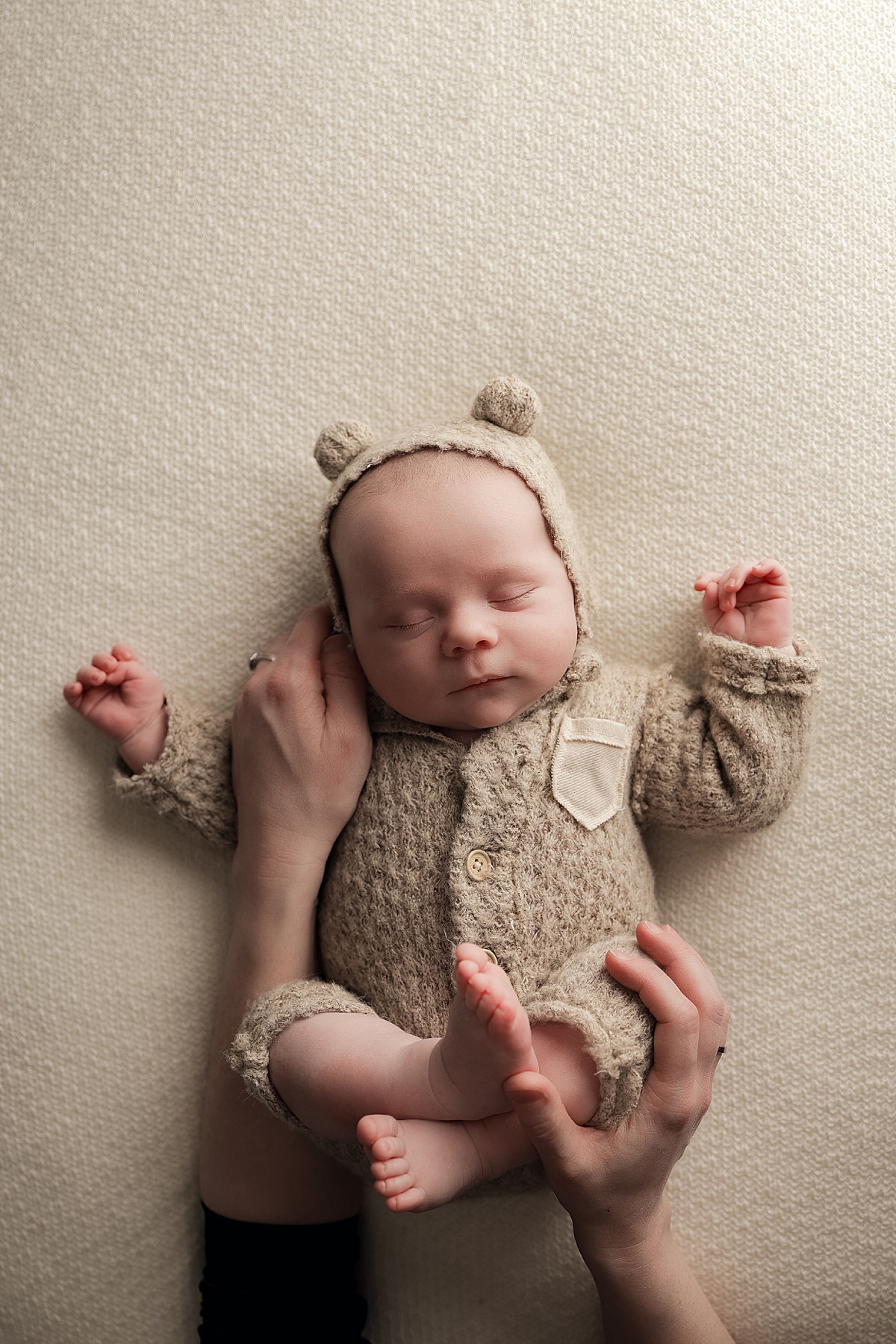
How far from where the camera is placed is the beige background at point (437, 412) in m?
1.27

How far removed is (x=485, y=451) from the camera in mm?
1164

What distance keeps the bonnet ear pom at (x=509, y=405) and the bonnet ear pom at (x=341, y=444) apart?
0.51ft

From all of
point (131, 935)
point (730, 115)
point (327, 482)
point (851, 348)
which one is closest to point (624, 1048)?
point (131, 935)

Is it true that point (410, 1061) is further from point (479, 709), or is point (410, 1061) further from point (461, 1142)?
point (479, 709)

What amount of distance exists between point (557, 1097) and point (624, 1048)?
0.34ft

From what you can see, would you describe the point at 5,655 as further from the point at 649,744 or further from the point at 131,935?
the point at 649,744

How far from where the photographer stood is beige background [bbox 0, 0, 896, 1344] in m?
1.27

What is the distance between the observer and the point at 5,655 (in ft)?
4.57

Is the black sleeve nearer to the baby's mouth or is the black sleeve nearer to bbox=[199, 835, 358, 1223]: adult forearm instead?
bbox=[199, 835, 358, 1223]: adult forearm

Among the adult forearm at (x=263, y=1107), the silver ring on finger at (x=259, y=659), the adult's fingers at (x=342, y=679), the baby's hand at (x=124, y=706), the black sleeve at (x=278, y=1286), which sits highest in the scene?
the adult's fingers at (x=342, y=679)

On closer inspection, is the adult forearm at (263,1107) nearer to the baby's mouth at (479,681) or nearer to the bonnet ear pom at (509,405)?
the baby's mouth at (479,681)

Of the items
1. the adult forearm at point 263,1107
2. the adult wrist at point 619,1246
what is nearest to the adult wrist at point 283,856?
the adult forearm at point 263,1107

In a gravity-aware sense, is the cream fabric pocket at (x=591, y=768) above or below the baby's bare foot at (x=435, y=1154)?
above

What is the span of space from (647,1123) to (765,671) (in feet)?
1.81
